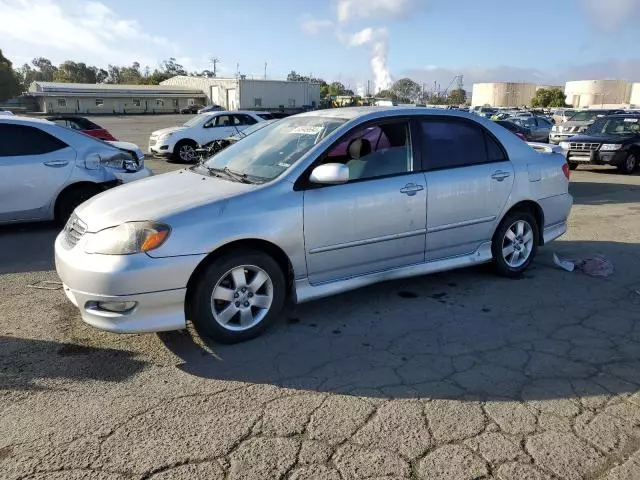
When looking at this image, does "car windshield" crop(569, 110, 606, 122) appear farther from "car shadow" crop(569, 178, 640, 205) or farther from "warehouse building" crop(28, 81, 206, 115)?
"warehouse building" crop(28, 81, 206, 115)

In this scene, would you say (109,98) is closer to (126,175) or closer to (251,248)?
(126,175)

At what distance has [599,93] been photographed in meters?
113

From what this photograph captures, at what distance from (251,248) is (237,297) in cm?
37

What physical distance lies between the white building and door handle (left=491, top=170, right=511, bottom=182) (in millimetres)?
118985

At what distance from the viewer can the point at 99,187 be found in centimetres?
757

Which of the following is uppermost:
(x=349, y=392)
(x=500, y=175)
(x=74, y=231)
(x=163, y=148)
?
(x=163, y=148)

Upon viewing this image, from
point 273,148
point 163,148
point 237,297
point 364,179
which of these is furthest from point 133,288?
point 163,148

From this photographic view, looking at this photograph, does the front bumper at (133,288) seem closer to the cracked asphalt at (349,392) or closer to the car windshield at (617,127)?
the cracked asphalt at (349,392)

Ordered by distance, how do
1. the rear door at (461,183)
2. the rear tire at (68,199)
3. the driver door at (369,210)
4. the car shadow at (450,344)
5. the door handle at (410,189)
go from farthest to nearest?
the rear tire at (68,199) < the rear door at (461,183) < the door handle at (410,189) < the driver door at (369,210) < the car shadow at (450,344)

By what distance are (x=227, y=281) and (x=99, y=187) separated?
4629 millimetres

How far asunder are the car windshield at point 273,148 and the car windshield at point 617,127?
44.3 ft

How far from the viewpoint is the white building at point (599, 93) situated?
11094 cm

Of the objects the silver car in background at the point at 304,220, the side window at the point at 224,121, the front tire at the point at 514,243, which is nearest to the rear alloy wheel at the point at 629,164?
the silver car in background at the point at 304,220

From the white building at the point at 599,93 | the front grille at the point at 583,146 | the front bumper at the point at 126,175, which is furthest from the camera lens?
the white building at the point at 599,93
